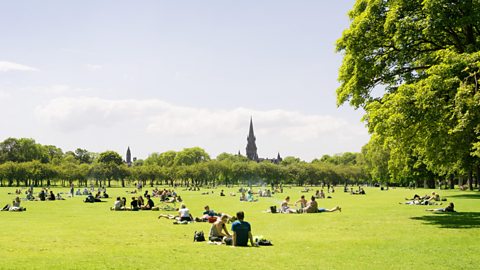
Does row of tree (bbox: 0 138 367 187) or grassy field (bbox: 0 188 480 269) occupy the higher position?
row of tree (bbox: 0 138 367 187)

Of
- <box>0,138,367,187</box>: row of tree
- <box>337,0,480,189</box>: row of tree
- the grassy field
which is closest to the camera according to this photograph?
the grassy field

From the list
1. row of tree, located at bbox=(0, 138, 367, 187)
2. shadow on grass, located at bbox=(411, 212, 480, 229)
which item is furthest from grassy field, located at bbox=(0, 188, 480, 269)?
row of tree, located at bbox=(0, 138, 367, 187)

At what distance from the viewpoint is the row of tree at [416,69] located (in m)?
24.1

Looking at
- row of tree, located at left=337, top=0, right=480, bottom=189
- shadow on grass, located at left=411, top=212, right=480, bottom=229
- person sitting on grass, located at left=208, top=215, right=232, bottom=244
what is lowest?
shadow on grass, located at left=411, top=212, right=480, bottom=229

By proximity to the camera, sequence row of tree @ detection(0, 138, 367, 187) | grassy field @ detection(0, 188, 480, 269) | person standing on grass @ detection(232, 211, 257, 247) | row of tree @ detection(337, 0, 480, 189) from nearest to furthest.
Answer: grassy field @ detection(0, 188, 480, 269) < person standing on grass @ detection(232, 211, 257, 247) < row of tree @ detection(337, 0, 480, 189) < row of tree @ detection(0, 138, 367, 187)

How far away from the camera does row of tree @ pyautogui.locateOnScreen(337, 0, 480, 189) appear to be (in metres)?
24.1

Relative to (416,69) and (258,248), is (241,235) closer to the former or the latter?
(258,248)

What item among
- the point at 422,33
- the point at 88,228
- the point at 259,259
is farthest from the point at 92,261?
the point at 422,33

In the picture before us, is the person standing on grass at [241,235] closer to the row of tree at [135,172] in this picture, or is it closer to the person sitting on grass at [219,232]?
the person sitting on grass at [219,232]

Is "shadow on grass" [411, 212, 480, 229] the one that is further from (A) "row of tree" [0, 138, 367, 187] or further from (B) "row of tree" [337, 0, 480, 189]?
(A) "row of tree" [0, 138, 367, 187]

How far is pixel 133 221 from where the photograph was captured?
29.4 m

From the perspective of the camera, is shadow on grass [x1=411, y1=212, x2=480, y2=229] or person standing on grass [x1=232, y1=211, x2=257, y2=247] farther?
shadow on grass [x1=411, y1=212, x2=480, y2=229]

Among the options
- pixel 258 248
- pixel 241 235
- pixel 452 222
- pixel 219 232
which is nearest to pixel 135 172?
pixel 452 222

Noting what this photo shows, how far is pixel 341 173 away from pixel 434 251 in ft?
533
